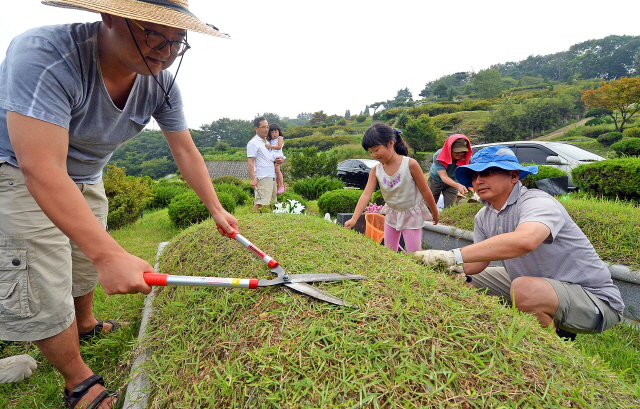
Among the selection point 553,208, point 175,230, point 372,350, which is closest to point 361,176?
point 175,230

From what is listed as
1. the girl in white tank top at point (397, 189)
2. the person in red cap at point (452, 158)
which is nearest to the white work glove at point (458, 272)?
the girl in white tank top at point (397, 189)

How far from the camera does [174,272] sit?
7.96ft

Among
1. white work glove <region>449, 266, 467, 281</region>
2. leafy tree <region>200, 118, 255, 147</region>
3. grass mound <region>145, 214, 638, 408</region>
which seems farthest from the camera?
leafy tree <region>200, 118, 255, 147</region>

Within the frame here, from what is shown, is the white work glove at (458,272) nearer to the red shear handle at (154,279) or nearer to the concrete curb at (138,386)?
the red shear handle at (154,279)

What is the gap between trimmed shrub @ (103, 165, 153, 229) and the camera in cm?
682

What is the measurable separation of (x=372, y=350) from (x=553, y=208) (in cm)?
161

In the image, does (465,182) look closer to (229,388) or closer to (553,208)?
(553,208)

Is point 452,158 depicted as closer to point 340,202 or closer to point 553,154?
point 340,202

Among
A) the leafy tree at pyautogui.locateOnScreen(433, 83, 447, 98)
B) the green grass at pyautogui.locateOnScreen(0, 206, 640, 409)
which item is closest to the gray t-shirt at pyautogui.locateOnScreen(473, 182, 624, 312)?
the green grass at pyautogui.locateOnScreen(0, 206, 640, 409)

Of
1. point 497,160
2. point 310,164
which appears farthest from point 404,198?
point 310,164

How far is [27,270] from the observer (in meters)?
1.54

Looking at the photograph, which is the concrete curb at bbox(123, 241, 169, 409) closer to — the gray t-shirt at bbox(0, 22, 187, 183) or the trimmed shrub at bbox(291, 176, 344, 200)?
the gray t-shirt at bbox(0, 22, 187, 183)

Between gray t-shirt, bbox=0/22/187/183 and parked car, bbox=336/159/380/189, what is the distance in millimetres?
13546

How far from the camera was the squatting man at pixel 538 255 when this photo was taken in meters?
1.94
